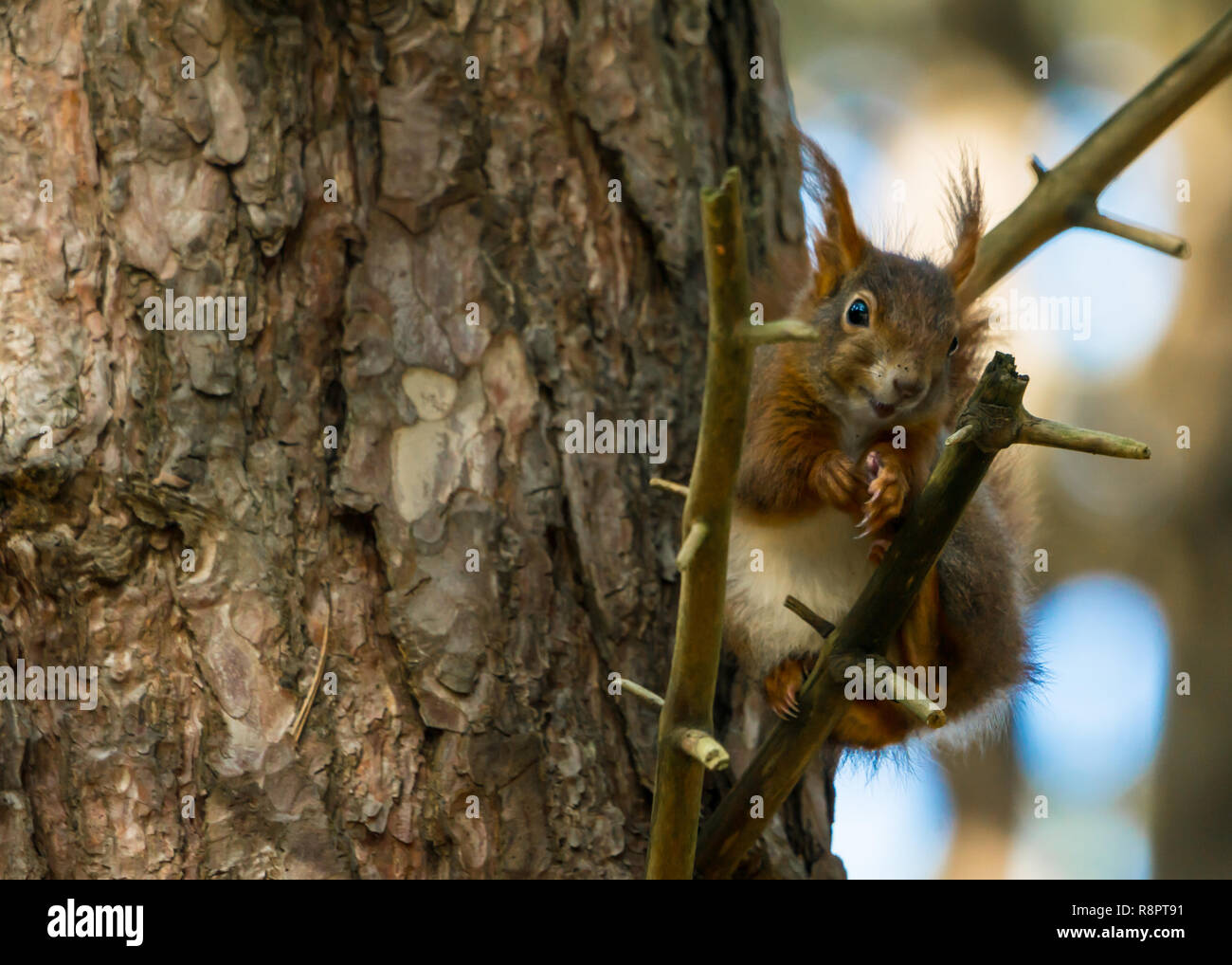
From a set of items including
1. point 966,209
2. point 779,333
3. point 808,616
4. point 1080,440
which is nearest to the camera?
point 779,333

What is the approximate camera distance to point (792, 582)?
2113mm

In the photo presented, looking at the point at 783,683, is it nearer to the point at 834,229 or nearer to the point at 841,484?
the point at 841,484

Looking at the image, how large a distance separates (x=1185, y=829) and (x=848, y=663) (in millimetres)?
3017

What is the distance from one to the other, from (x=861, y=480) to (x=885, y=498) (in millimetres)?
109

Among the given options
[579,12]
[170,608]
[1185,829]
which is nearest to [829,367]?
[579,12]

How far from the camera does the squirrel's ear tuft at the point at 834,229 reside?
2072 millimetres

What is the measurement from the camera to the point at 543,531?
1.87 metres

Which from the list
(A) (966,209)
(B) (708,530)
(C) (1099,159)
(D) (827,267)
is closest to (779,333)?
(B) (708,530)

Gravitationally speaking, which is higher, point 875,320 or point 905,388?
point 875,320

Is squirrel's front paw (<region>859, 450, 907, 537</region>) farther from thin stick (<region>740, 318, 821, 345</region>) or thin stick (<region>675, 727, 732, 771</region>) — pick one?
thin stick (<region>740, 318, 821, 345</region>)

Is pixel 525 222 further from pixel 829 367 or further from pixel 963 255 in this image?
pixel 963 255

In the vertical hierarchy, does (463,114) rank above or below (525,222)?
above

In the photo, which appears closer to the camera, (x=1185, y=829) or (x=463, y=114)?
(x=463, y=114)

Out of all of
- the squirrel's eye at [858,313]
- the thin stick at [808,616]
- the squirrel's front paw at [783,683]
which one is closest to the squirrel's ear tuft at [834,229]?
the squirrel's eye at [858,313]
